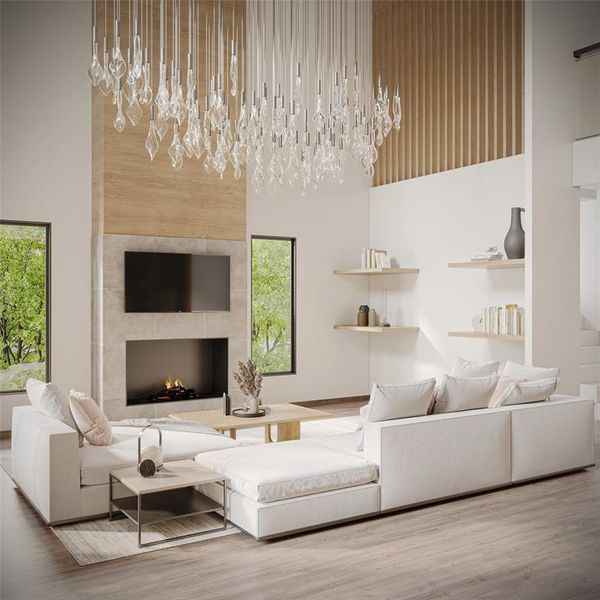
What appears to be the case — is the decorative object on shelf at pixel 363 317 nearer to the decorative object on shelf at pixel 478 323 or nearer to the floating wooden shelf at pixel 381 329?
the floating wooden shelf at pixel 381 329

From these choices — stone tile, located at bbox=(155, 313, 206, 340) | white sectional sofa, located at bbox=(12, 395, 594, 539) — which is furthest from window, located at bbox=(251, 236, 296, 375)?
white sectional sofa, located at bbox=(12, 395, 594, 539)

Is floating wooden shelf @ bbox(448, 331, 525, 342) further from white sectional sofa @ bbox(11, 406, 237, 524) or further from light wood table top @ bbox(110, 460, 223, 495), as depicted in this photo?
light wood table top @ bbox(110, 460, 223, 495)

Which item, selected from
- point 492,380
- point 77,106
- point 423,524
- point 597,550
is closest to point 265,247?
point 77,106

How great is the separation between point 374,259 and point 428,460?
14.8 feet

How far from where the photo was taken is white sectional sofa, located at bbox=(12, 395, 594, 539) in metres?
3.86

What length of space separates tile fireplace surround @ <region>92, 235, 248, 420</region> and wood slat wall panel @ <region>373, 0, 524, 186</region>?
9.32 feet

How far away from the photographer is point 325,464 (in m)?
4.07

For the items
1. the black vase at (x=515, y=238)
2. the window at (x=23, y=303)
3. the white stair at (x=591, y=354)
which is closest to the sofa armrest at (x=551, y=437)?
the black vase at (x=515, y=238)

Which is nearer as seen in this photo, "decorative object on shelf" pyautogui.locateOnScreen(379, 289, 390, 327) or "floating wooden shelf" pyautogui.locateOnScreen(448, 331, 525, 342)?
"floating wooden shelf" pyautogui.locateOnScreen(448, 331, 525, 342)

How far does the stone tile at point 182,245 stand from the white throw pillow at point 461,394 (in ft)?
12.4

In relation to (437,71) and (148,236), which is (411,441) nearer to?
(148,236)

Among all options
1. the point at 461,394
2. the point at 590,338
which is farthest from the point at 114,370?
the point at 590,338

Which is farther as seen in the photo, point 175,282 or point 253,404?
point 175,282

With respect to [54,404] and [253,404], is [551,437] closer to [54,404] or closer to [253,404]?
[253,404]
